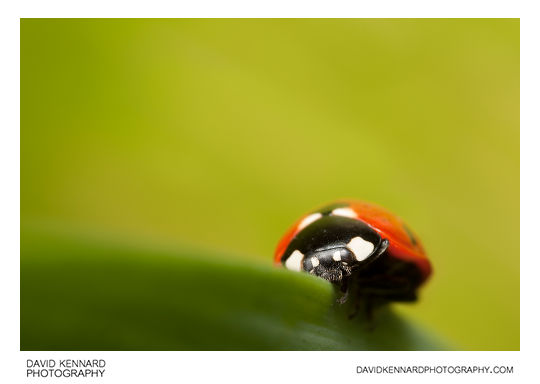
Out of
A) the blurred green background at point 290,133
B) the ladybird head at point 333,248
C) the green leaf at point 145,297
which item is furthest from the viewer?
the blurred green background at point 290,133

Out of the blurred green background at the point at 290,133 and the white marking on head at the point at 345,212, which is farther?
the blurred green background at the point at 290,133

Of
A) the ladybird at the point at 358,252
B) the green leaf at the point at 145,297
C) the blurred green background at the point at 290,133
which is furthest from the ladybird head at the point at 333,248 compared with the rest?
the blurred green background at the point at 290,133

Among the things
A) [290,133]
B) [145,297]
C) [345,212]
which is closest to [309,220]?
[345,212]

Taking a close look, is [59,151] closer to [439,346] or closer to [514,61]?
[439,346]

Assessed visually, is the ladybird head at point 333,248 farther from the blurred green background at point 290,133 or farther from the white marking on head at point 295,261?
the blurred green background at point 290,133

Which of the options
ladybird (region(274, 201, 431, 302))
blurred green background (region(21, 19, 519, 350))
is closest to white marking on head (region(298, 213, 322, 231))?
ladybird (region(274, 201, 431, 302))

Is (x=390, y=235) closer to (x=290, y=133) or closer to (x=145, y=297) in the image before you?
(x=145, y=297)

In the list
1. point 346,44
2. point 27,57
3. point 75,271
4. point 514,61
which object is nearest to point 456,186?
point 514,61
